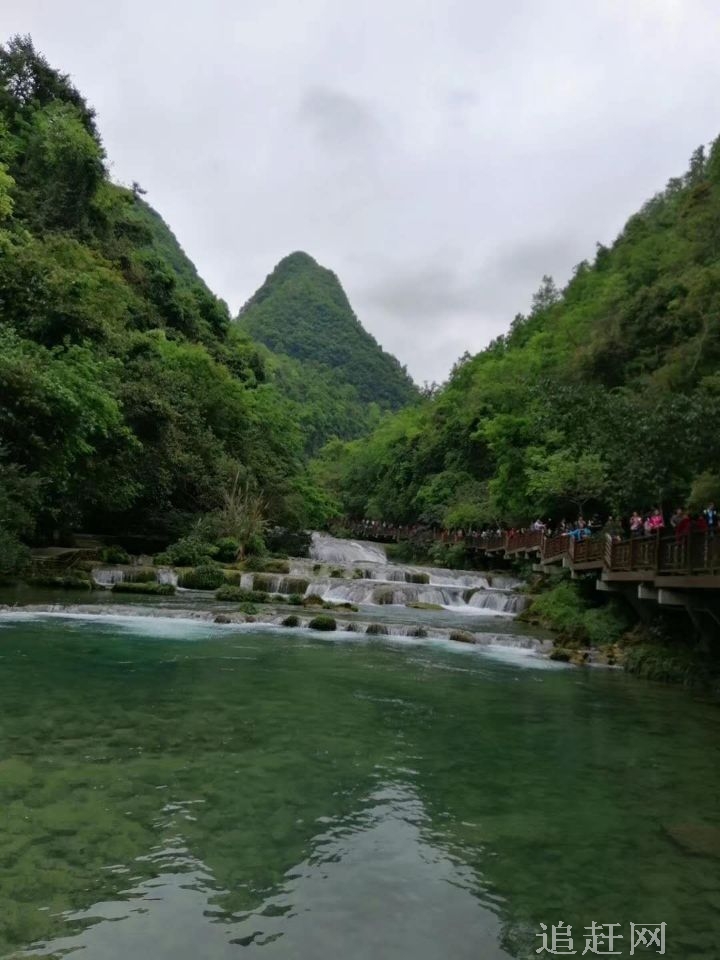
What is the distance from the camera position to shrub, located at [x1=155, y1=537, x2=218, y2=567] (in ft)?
93.0

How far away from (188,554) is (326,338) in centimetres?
10384

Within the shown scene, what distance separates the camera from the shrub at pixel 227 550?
3034cm

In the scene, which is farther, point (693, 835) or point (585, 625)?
point (585, 625)

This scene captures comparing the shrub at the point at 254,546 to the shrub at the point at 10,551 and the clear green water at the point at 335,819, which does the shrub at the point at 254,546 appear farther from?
the clear green water at the point at 335,819

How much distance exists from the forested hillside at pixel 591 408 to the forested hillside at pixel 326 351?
35051 mm

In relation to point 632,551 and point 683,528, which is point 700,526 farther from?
point 632,551

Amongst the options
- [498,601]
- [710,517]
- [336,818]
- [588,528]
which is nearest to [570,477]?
[588,528]

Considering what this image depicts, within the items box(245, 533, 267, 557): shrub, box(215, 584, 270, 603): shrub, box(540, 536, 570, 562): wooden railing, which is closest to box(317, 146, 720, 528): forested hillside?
box(540, 536, 570, 562): wooden railing

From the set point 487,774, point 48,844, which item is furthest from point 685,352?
point 48,844

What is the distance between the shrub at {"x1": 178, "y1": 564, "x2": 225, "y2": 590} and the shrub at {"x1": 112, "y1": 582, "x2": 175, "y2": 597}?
252cm

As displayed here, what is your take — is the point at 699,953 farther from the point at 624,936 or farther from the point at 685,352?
the point at 685,352

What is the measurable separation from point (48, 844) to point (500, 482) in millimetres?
31211

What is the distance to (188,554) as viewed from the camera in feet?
94.7

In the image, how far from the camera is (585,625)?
61.3 feet
